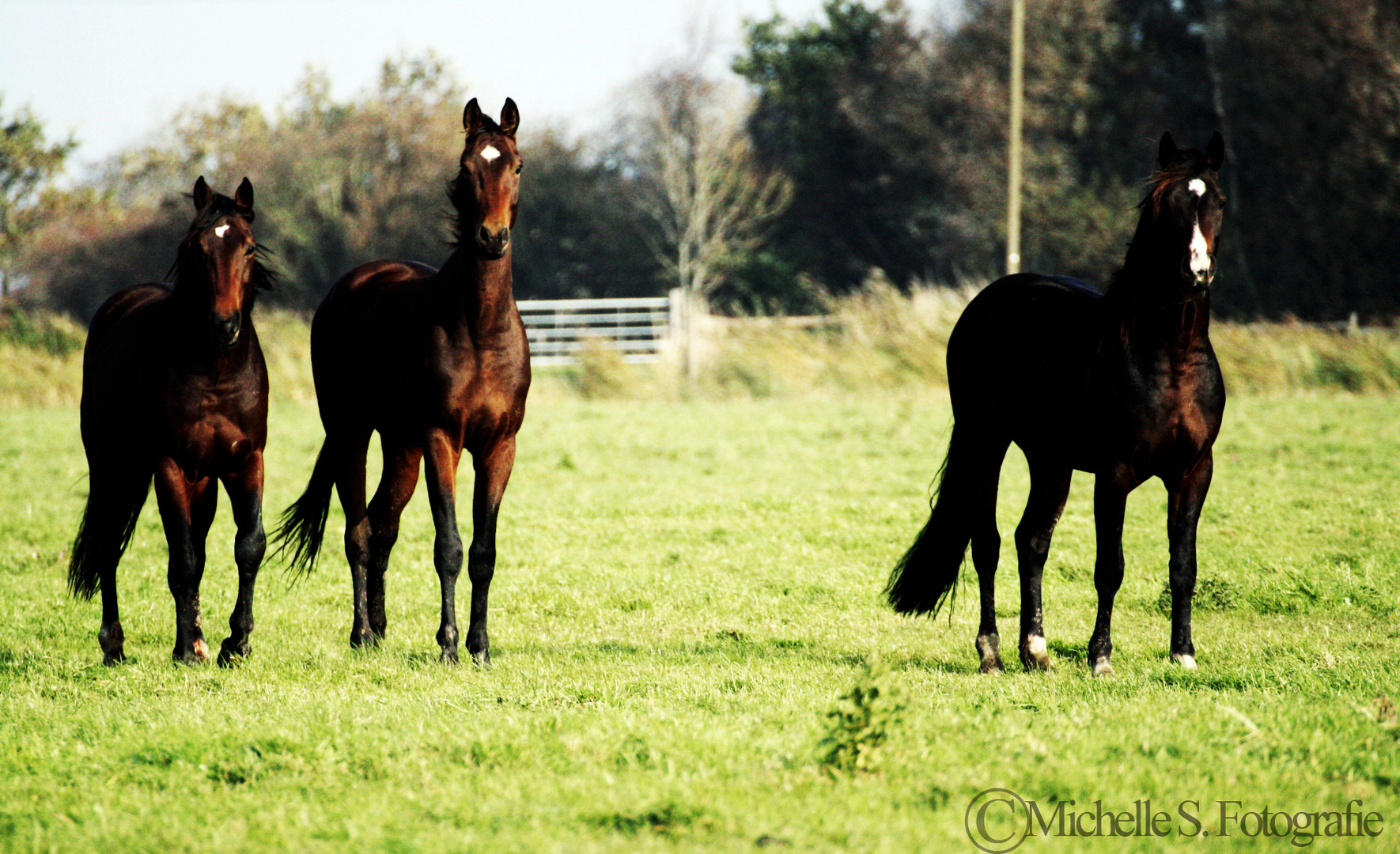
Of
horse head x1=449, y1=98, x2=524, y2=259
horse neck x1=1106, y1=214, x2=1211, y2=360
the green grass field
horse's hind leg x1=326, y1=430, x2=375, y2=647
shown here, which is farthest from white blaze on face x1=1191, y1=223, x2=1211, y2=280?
horse's hind leg x1=326, y1=430, x2=375, y2=647

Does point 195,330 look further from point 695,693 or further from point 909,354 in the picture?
point 909,354

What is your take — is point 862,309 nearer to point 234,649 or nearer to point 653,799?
point 234,649

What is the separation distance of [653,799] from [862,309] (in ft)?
64.1

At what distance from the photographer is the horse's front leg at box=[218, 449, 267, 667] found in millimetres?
6094

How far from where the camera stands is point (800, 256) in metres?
42.7

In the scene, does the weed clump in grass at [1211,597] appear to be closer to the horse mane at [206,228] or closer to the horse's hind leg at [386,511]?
the horse's hind leg at [386,511]

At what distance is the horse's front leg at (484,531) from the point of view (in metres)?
6.12

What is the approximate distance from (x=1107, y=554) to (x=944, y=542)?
0.96m

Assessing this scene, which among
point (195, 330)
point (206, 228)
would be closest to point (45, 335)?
point (195, 330)

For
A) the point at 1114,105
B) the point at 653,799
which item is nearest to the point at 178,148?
the point at 1114,105

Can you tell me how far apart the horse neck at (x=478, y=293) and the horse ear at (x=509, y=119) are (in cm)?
57

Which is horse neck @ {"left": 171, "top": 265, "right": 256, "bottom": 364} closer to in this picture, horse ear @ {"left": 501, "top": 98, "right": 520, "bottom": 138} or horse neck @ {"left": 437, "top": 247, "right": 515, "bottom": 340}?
horse neck @ {"left": 437, "top": 247, "right": 515, "bottom": 340}

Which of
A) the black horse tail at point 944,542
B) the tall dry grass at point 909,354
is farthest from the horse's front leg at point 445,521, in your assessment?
the tall dry grass at point 909,354

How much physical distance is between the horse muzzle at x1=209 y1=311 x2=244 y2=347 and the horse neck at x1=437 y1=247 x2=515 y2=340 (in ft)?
3.24
